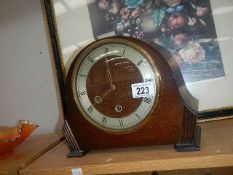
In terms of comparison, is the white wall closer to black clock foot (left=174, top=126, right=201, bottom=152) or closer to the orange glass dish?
the orange glass dish

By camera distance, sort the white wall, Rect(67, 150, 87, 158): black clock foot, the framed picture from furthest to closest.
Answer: the white wall < the framed picture < Rect(67, 150, 87, 158): black clock foot

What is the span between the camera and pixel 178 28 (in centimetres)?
90

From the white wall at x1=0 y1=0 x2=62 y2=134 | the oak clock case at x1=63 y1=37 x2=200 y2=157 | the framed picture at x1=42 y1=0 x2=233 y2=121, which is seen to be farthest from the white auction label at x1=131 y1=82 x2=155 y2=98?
the white wall at x1=0 y1=0 x2=62 y2=134

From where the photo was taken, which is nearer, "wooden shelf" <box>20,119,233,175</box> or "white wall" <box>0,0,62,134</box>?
"wooden shelf" <box>20,119,233,175</box>

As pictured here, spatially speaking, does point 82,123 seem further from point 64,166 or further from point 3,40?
point 3,40

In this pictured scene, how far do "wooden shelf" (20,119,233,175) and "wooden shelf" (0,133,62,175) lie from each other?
3 cm

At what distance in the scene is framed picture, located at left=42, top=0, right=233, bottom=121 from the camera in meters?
0.86

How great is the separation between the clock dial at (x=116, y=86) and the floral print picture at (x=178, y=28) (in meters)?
0.28

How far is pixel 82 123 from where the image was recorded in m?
0.71

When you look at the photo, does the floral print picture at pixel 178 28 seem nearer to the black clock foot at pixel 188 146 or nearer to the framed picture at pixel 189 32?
the framed picture at pixel 189 32

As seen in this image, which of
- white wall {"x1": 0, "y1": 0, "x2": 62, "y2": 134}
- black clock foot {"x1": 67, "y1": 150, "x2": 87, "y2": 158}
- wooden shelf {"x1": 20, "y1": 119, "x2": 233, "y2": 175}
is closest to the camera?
wooden shelf {"x1": 20, "y1": 119, "x2": 233, "y2": 175}

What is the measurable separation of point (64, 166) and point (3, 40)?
71cm

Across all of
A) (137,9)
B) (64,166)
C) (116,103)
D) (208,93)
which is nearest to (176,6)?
(137,9)

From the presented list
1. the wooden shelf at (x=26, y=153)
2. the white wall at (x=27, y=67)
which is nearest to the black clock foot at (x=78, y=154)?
the wooden shelf at (x=26, y=153)
